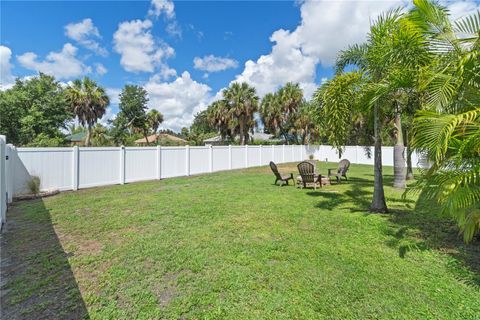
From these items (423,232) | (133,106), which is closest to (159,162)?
(423,232)

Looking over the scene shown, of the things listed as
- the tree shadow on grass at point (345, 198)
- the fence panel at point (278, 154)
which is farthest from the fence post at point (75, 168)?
the fence panel at point (278, 154)

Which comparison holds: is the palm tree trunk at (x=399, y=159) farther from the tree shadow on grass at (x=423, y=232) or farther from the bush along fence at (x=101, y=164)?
the tree shadow on grass at (x=423, y=232)

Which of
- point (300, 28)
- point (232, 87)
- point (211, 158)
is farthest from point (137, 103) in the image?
point (300, 28)

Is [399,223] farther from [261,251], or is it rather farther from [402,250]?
[261,251]

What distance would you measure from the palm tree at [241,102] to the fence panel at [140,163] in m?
14.3

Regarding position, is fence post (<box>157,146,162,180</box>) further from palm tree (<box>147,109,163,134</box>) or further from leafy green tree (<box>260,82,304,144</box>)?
palm tree (<box>147,109,163,134</box>)

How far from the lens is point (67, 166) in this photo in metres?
8.69

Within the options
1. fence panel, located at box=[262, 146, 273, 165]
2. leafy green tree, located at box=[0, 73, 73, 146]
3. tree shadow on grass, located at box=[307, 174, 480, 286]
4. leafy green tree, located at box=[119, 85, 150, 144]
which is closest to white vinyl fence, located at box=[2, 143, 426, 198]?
fence panel, located at box=[262, 146, 273, 165]

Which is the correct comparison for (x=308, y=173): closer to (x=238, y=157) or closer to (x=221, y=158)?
(x=221, y=158)

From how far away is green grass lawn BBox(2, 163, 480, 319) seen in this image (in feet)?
8.21

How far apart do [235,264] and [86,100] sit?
29.8m

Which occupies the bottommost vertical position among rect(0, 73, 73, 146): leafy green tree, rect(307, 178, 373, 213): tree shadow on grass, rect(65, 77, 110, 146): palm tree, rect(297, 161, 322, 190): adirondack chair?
rect(307, 178, 373, 213): tree shadow on grass

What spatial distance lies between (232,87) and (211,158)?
12039mm

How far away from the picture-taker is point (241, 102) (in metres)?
24.8
